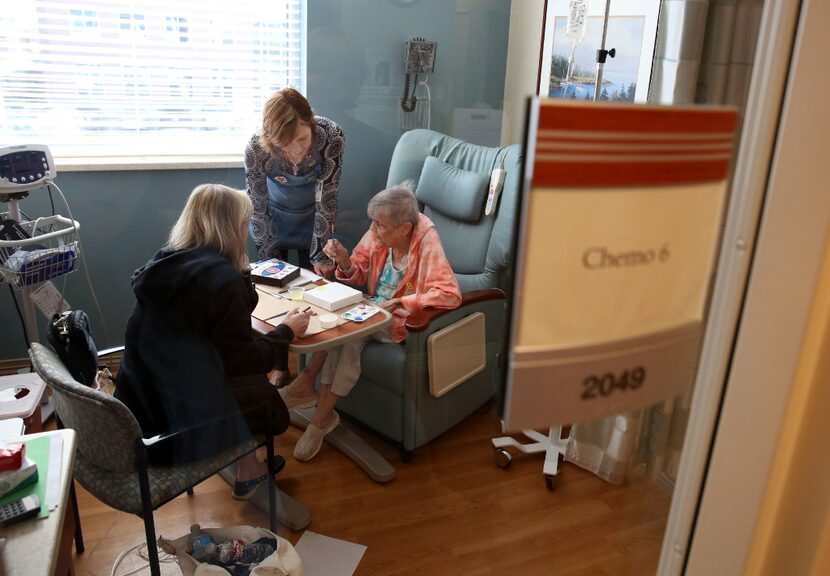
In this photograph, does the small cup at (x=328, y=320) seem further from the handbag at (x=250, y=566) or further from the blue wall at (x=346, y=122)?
the handbag at (x=250, y=566)

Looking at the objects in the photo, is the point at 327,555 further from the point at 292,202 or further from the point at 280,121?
the point at 280,121

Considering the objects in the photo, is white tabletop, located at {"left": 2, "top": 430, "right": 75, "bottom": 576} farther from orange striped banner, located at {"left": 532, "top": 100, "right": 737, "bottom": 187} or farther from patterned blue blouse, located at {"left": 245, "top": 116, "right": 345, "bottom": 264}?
orange striped banner, located at {"left": 532, "top": 100, "right": 737, "bottom": 187}

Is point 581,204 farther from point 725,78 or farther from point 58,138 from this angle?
point 58,138

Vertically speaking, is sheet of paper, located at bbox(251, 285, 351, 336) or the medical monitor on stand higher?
the medical monitor on stand

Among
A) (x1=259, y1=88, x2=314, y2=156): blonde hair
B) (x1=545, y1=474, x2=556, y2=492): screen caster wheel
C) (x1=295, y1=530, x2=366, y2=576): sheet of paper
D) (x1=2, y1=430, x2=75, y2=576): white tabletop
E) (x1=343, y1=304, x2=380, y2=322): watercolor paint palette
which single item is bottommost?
(x1=295, y1=530, x2=366, y2=576): sheet of paper

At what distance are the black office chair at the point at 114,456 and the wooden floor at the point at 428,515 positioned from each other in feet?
0.55

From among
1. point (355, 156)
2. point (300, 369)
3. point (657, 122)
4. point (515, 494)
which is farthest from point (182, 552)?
point (657, 122)

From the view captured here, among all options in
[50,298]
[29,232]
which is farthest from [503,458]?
[29,232]

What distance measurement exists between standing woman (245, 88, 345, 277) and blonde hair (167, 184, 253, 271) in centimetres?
5

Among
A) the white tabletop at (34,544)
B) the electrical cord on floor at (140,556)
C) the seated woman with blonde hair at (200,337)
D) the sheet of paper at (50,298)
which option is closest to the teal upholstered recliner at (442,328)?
the seated woman with blonde hair at (200,337)

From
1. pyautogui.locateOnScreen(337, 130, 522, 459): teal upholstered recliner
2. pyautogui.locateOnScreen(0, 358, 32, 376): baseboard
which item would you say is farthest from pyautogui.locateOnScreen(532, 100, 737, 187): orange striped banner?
pyautogui.locateOnScreen(0, 358, 32, 376): baseboard

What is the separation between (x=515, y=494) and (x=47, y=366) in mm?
1257

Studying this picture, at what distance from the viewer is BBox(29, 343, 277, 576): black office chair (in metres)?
1.53

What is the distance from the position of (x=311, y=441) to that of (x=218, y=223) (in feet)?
3.14
